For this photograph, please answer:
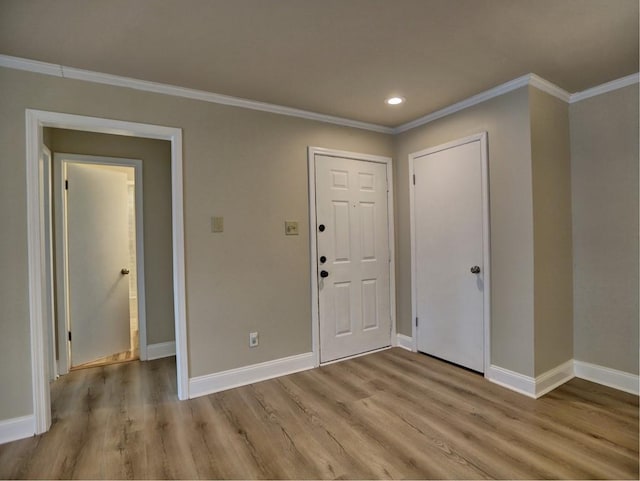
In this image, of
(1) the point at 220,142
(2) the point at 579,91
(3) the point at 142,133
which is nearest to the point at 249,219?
(1) the point at 220,142

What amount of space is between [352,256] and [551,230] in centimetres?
168

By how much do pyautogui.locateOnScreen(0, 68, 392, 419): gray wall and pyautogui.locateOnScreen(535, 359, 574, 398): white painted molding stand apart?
6.09ft

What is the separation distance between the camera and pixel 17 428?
6.85ft

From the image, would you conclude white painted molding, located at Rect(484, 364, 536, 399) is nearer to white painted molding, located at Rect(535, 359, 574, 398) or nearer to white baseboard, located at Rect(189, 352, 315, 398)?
white painted molding, located at Rect(535, 359, 574, 398)

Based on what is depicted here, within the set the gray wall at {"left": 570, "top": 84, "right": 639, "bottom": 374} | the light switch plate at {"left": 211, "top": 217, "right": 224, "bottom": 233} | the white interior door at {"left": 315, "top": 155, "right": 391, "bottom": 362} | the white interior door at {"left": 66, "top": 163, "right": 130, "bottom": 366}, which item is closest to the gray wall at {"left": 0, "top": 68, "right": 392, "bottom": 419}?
the light switch plate at {"left": 211, "top": 217, "right": 224, "bottom": 233}

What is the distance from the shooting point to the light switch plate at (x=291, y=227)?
3.01 meters

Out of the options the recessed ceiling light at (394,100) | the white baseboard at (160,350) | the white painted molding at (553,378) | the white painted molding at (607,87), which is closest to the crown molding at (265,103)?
the white painted molding at (607,87)

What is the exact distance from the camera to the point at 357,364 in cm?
319

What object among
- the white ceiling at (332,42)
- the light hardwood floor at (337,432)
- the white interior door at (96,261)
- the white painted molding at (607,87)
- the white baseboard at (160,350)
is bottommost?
the light hardwood floor at (337,432)

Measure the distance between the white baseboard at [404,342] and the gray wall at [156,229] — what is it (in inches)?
96.2

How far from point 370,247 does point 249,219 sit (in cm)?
132

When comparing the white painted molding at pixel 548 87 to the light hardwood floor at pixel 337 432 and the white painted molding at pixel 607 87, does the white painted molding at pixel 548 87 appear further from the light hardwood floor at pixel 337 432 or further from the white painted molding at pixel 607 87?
the light hardwood floor at pixel 337 432

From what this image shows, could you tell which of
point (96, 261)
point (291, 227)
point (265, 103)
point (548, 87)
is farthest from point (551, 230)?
point (96, 261)

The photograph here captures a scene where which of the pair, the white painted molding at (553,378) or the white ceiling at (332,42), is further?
the white painted molding at (553,378)
